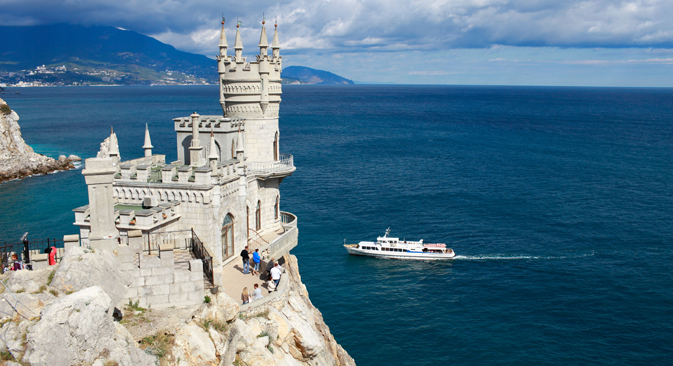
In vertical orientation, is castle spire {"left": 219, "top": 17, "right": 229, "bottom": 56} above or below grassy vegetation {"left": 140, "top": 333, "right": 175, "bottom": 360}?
above

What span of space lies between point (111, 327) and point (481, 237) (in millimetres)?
48736

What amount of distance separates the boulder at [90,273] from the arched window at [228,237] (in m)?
10.5

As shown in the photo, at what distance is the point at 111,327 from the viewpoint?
487 inches

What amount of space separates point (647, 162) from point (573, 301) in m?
63.9

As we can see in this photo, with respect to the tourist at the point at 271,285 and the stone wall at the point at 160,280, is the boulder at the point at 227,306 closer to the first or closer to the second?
the stone wall at the point at 160,280

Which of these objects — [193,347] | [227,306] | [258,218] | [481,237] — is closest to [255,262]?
[227,306]

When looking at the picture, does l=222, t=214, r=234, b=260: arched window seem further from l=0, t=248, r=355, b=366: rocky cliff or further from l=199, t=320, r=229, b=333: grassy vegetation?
l=199, t=320, r=229, b=333: grassy vegetation

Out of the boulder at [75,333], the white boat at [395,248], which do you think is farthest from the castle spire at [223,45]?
the white boat at [395,248]

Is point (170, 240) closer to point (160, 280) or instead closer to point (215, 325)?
point (160, 280)

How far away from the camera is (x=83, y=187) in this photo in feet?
240

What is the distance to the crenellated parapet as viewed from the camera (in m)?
32.0

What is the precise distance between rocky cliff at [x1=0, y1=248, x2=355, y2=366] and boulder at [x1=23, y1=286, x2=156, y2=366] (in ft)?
0.06

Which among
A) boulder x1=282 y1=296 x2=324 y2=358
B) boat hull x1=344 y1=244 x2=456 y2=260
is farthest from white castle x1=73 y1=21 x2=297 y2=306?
boat hull x1=344 y1=244 x2=456 y2=260

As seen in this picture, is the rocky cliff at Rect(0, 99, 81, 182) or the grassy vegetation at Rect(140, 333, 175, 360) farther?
the rocky cliff at Rect(0, 99, 81, 182)
